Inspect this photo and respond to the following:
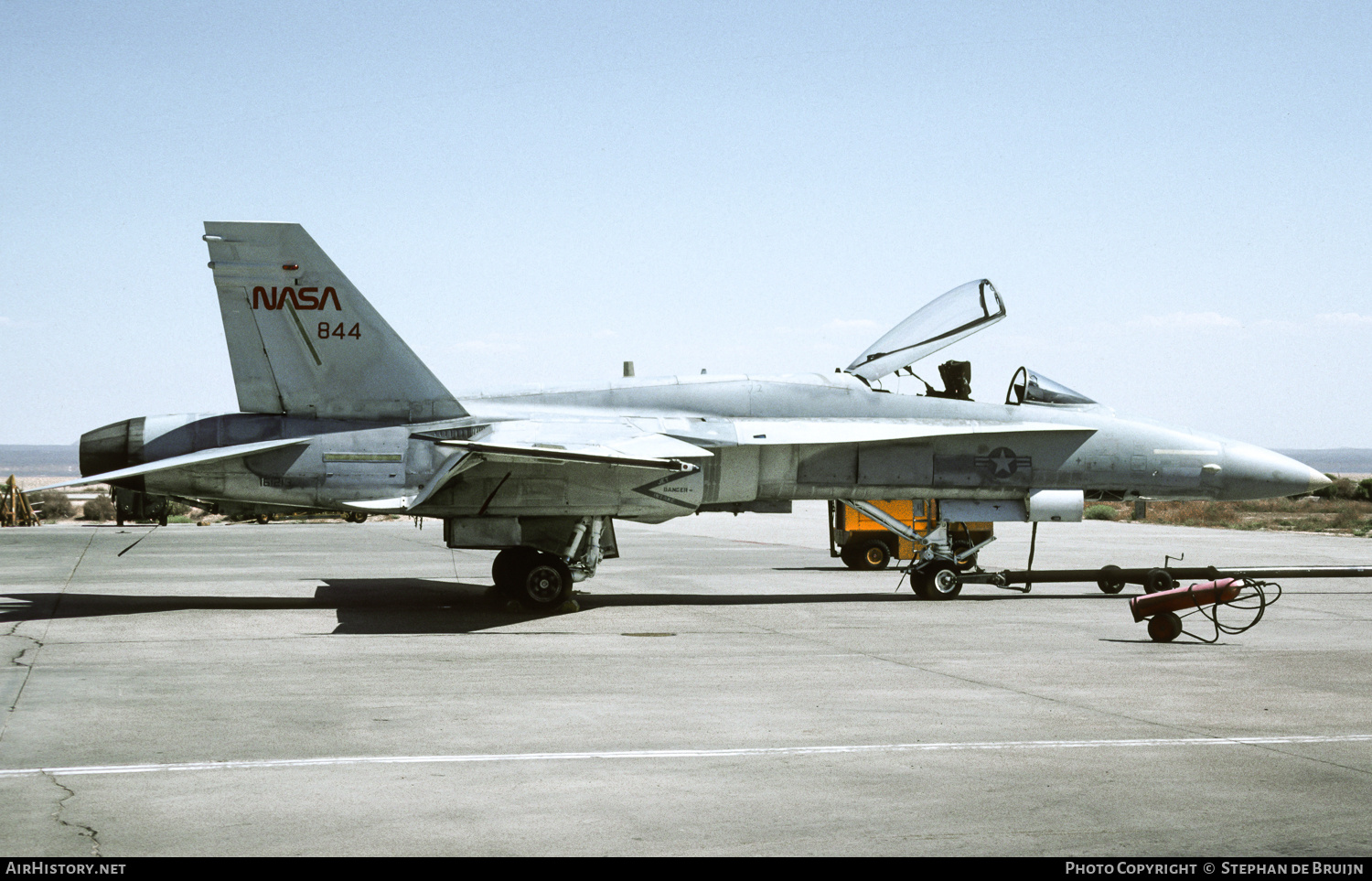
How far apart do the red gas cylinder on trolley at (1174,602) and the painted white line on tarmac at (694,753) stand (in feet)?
14.8

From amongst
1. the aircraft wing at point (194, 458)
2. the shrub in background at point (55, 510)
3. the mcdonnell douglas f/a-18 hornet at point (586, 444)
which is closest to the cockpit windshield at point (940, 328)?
the mcdonnell douglas f/a-18 hornet at point (586, 444)

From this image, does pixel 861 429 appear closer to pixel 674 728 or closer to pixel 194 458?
pixel 194 458

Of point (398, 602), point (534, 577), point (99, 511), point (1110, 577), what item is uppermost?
point (534, 577)

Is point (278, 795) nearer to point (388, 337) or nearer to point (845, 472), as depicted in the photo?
point (388, 337)

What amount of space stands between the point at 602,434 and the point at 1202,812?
9.97 meters

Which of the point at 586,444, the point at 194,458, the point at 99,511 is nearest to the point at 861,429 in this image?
the point at 586,444

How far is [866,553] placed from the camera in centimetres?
2231

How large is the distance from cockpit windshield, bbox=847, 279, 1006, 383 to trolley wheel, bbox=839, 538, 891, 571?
6679mm

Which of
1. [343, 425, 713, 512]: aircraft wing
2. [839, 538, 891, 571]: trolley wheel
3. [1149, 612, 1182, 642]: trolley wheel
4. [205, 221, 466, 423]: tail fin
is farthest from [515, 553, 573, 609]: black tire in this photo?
[839, 538, 891, 571]: trolley wheel

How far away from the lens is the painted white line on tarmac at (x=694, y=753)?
21.0ft

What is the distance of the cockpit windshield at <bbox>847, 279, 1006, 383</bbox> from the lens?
53.8 ft

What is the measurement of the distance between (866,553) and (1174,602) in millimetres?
10453

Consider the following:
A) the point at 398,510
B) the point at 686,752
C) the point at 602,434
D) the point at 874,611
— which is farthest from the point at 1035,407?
the point at 686,752

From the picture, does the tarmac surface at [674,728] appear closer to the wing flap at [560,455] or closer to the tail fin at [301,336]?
the wing flap at [560,455]
